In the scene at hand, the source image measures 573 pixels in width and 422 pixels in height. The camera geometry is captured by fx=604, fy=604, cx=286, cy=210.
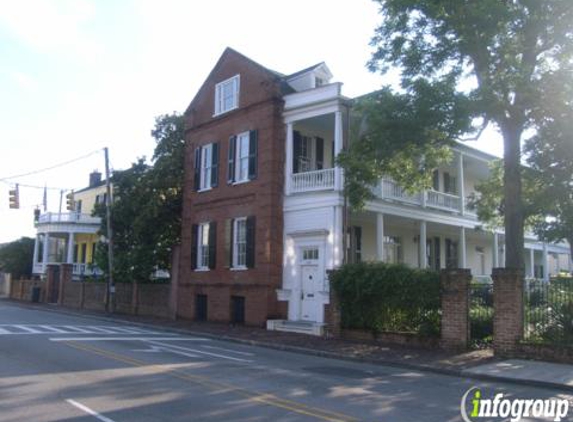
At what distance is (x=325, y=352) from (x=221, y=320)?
10.7 m

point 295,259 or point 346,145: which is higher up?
point 346,145

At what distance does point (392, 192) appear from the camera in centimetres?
2548

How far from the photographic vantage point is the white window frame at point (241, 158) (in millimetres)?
26391

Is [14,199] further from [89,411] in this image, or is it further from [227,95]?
[89,411]

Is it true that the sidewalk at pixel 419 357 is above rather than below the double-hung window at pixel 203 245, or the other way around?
below

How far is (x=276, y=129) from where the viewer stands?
25.1m

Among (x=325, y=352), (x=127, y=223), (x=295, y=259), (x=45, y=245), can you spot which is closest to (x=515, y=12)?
(x=325, y=352)

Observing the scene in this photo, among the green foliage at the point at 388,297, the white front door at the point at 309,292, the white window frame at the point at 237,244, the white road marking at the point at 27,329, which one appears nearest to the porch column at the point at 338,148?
the white front door at the point at 309,292

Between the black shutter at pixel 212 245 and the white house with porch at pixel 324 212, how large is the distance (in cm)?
437

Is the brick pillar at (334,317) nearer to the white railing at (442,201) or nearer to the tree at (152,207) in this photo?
the white railing at (442,201)

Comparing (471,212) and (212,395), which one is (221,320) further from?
(212,395)

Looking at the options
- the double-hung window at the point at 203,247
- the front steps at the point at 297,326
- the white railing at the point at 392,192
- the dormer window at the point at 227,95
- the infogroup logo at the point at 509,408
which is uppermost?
the dormer window at the point at 227,95

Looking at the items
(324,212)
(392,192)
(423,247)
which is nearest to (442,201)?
(423,247)

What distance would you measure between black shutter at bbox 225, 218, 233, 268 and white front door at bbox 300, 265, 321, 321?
162 inches
